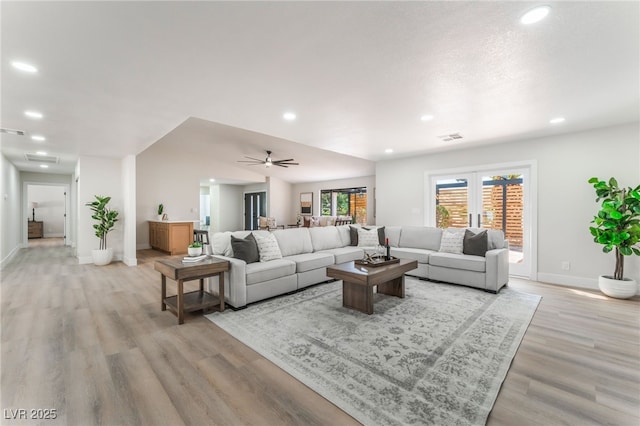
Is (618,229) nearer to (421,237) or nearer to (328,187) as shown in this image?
(421,237)

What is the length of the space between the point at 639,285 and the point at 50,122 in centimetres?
865

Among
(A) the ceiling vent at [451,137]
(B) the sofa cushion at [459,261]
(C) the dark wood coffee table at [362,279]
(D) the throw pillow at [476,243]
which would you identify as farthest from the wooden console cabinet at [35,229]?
(D) the throw pillow at [476,243]

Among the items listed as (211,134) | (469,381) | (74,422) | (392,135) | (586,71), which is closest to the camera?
(74,422)

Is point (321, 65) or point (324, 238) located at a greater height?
point (321, 65)

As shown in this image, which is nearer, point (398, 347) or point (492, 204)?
point (398, 347)

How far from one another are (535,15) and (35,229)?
15219 mm

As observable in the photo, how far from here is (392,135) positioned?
15.3 ft

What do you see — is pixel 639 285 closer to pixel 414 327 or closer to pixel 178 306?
pixel 414 327

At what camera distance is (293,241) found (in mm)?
4598

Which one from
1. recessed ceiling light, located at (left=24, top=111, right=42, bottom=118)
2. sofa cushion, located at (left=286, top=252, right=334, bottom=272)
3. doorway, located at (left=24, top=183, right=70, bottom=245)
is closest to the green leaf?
sofa cushion, located at (left=286, top=252, right=334, bottom=272)

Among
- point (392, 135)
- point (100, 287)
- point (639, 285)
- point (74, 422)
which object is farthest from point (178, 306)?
point (639, 285)

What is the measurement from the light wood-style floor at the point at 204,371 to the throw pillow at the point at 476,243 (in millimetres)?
1052

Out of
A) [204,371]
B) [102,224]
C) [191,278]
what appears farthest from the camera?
[102,224]

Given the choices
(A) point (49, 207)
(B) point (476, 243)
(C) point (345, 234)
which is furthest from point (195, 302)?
(A) point (49, 207)
